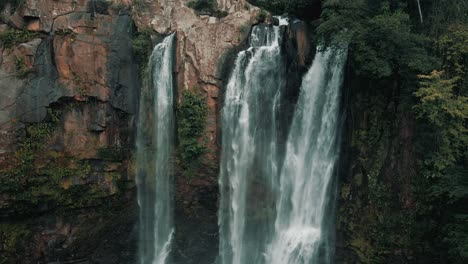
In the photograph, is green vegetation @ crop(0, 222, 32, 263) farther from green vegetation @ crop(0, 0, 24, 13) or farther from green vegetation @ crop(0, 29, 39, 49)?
green vegetation @ crop(0, 0, 24, 13)

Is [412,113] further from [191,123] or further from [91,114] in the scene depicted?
[91,114]

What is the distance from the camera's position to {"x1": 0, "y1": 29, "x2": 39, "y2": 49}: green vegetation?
A: 699 inches

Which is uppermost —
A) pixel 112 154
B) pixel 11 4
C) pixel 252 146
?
pixel 11 4

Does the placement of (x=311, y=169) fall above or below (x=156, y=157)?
below

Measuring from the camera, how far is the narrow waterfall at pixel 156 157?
19281 millimetres

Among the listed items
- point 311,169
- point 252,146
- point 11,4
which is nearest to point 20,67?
point 11,4

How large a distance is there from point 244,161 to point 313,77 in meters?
4.54

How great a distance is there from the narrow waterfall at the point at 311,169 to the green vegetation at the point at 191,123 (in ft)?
12.3

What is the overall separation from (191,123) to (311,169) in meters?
5.35

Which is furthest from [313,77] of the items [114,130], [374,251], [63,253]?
[63,253]

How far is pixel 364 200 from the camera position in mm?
16734

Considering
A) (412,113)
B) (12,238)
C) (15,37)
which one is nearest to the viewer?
(412,113)

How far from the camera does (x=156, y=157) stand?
64.1 feet

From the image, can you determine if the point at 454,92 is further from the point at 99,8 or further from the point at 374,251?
the point at 99,8
